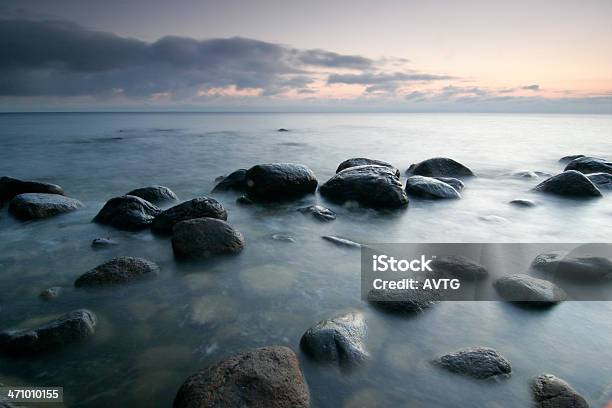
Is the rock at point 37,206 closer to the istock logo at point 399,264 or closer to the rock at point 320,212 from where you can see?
the rock at point 320,212

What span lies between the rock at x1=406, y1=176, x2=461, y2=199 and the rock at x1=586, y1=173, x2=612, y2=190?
162 inches

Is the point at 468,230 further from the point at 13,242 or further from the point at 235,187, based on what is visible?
the point at 13,242

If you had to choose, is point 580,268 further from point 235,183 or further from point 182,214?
point 235,183

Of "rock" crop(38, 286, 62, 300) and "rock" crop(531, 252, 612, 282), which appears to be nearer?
"rock" crop(38, 286, 62, 300)

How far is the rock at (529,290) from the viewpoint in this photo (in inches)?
154

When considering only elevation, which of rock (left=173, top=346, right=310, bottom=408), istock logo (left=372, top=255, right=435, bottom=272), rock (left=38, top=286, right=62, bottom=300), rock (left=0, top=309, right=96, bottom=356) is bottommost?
istock logo (left=372, top=255, right=435, bottom=272)

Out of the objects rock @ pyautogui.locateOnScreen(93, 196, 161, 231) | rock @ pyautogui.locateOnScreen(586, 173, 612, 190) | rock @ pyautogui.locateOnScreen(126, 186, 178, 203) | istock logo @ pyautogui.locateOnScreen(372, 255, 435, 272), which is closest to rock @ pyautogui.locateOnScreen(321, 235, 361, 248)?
istock logo @ pyautogui.locateOnScreen(372, 255, 435, 272)

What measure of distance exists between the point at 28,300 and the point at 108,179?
8663 millimetres

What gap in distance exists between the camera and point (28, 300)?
3.98m

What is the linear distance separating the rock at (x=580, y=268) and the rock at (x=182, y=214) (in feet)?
16.1

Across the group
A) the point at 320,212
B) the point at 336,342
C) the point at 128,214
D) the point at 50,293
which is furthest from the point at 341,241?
the point at 50,293

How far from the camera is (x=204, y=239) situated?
5.13m

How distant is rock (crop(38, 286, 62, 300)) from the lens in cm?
402

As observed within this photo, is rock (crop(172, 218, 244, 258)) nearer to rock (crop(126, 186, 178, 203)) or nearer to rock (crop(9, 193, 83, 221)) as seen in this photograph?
rock (crop(126, 186, 178, 203))
